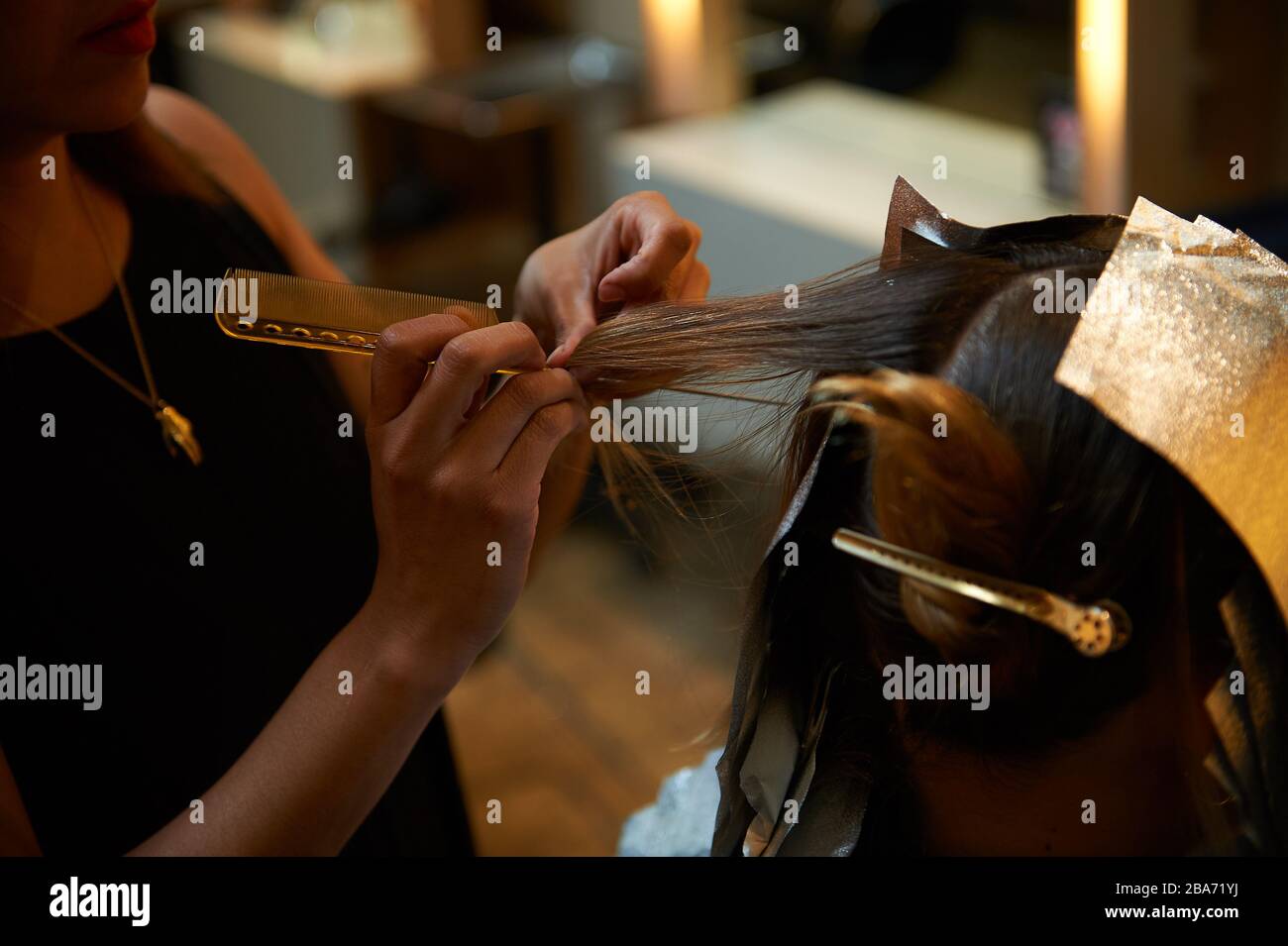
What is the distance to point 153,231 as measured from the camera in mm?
992

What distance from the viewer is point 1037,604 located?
610 millimetres

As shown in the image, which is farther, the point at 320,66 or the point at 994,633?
the point at 320,66

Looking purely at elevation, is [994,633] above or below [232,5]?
below

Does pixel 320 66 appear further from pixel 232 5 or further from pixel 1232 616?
pixel 1232 616

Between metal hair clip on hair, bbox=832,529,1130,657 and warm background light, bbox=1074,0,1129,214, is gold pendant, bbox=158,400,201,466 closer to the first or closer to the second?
metal hair clip on hair, bbox=832,529,1130,657

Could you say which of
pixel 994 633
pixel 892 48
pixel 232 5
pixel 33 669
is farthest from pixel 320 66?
pixel 994 633

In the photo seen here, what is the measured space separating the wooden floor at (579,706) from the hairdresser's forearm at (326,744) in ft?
3.26

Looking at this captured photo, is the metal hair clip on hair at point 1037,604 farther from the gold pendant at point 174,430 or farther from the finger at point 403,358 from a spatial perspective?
the gold pendant at point 174,430

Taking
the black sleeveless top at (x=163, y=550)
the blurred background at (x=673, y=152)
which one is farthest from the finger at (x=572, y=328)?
the black sleeveless top at (x=163, y=550)

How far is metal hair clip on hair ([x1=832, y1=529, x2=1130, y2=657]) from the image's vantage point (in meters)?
0.61

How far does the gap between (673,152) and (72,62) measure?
1.61 meters

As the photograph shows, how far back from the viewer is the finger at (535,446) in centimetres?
71
